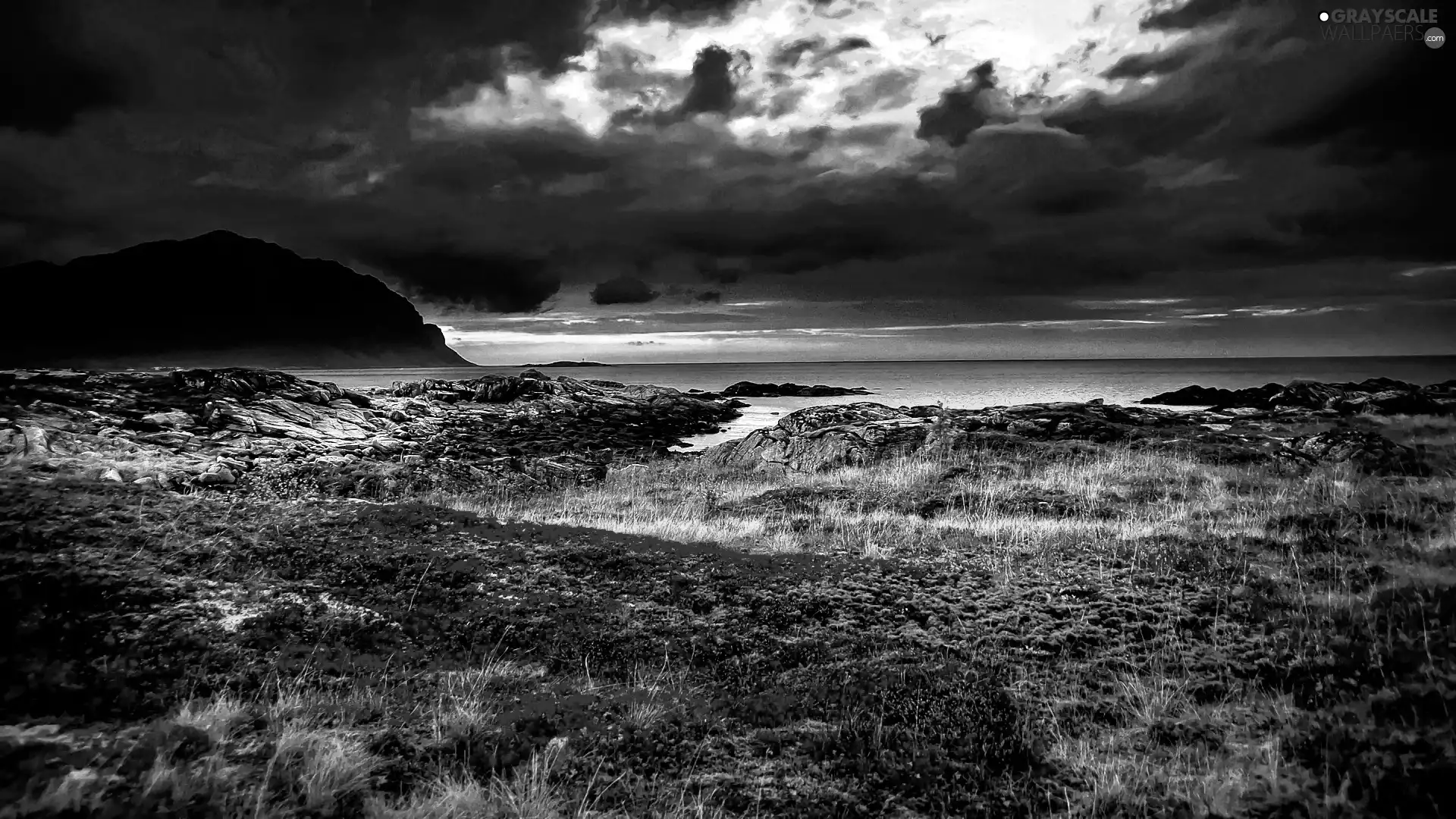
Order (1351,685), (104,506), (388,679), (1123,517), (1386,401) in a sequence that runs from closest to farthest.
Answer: (1351,685) → (388,679) → (104,506) → (1123,517) → (1386,401)

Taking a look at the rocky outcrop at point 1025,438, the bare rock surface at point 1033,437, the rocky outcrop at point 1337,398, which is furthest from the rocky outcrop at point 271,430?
the rocky outcrop at point 1337,398

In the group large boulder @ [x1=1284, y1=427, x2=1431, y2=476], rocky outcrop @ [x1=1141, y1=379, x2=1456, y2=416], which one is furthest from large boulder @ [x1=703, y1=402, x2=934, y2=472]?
rocky outcrop @ [x1=1141, y1=379, x2=1456, y2=416]

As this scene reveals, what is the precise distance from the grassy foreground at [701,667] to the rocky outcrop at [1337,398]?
2957 centimetres

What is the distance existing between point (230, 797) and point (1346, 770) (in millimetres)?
6559

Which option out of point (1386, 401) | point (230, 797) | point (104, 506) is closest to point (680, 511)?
point (104, 506)

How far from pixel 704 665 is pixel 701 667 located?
0.15ft

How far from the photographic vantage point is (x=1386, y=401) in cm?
3428

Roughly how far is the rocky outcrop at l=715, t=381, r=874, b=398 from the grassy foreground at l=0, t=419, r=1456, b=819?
262ft

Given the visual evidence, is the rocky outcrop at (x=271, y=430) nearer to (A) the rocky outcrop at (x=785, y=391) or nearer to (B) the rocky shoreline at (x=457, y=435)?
(B) the rocky shoreline at (x=457, y=435)

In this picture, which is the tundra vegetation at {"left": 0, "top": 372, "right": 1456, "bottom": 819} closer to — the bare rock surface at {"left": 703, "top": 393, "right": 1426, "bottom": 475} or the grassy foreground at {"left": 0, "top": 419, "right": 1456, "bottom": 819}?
the grassy foreground at {"left": 0, "top": 419, "right": 1456, "bottom": 819}

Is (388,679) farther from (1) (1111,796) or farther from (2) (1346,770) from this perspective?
(2) (1346,770)

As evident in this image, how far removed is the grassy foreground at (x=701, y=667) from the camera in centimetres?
393

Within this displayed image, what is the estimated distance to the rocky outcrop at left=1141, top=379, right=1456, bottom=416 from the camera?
32812 millimetres

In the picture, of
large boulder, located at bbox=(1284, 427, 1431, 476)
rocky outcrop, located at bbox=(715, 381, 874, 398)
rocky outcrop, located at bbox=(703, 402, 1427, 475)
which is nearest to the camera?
large boulder, located at bbox=(1284, 427, 1431, 476)
